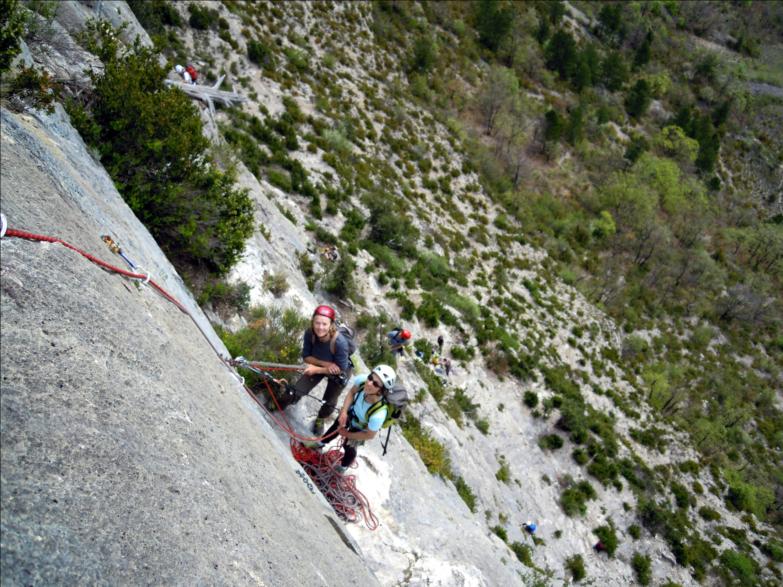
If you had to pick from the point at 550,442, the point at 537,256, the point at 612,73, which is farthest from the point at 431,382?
the point at 612,73

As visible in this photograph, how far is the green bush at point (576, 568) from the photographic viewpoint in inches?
603

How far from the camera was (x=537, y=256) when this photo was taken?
1213 inches

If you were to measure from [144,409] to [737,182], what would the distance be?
250ft

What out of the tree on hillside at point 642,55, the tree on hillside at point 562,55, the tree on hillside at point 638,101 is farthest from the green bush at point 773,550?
the tree on hillside at point 642,55

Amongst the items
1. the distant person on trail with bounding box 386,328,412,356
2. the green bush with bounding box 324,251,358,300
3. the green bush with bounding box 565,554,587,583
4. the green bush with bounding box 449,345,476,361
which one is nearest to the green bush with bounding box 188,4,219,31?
the green bush with bounding box 324,251,358,300

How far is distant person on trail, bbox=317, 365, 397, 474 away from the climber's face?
79 centimetres

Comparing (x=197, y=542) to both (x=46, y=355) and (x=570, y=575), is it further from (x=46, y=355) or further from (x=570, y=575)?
(x=570, y=575)

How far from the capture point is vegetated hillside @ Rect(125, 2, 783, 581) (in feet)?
63.1

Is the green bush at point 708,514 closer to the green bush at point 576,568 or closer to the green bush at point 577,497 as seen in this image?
the green bush at point 577,497

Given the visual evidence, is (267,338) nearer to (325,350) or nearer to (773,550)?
(325,350)

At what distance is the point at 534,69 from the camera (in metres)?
51.7

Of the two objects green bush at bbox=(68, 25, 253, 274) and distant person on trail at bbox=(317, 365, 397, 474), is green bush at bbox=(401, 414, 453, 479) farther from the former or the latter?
green bush at bbox=(68, 25, 253, 274)

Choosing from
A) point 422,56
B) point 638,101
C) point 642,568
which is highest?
point 638,101

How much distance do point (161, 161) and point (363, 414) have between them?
5.06m
